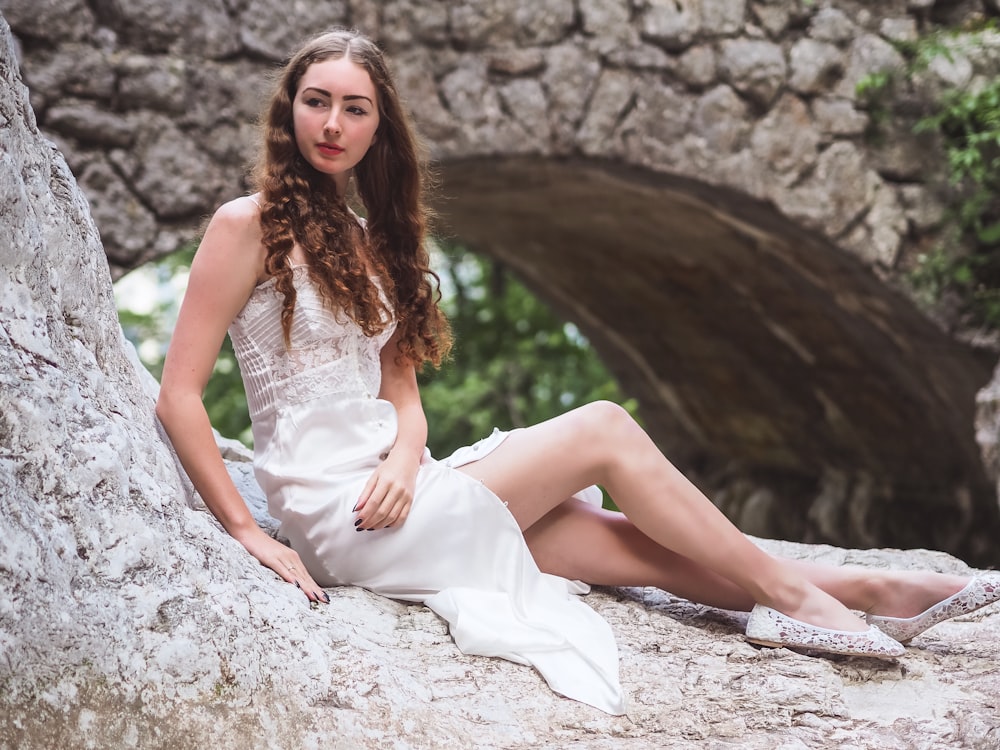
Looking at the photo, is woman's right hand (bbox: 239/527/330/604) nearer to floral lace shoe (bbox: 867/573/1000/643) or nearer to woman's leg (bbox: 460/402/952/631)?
woman's leg (bbox: 460/402/952/631)

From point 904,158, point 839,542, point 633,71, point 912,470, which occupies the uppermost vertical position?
point 633,71

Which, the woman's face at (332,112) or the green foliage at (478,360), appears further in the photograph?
the green foliage at (478,360)

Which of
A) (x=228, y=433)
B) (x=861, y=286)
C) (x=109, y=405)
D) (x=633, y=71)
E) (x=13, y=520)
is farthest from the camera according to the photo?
(x=228, y=433)

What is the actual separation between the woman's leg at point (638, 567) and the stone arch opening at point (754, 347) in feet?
6.78

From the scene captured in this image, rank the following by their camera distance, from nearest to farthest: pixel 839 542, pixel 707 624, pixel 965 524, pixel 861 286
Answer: pixel 707 624
pixel 861 286
pixel 965 524
pixel 839 542

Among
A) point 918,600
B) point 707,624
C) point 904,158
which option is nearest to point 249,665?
point 707,624

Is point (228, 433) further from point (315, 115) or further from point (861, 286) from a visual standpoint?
point (315, 115)

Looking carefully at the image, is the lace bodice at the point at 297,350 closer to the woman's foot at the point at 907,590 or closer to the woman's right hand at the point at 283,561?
the woman's right hand at the point at 283,561

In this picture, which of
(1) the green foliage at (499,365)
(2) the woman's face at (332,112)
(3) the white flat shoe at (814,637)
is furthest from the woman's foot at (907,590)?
(1) the green foliage at (499,365)

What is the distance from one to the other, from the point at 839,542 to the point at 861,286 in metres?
2.08

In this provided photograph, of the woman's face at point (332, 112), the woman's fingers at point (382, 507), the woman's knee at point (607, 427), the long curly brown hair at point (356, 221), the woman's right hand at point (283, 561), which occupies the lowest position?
Answer: the woman's right hand at point (283, 561)

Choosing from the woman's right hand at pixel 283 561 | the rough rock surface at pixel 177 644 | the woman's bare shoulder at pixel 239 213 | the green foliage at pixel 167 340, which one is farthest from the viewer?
the green foliage at pixel 167 340

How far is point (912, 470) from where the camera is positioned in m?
5.63

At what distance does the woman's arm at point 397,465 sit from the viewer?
188 cm
